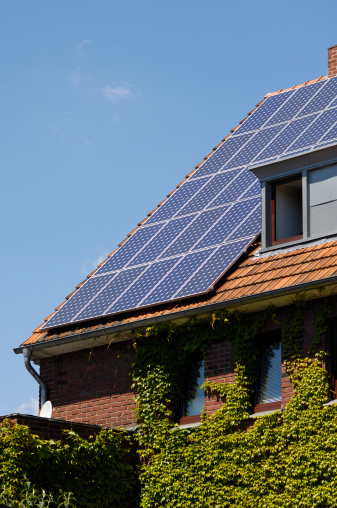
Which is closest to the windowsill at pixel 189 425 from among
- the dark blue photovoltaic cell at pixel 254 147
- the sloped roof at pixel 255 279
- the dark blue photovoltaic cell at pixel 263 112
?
the sloped roof at pixel 255 279

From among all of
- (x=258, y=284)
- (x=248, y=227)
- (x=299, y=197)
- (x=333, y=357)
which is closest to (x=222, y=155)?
(x=248, y=227)

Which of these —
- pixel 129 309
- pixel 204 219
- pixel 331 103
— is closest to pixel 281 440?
pixel 129 309

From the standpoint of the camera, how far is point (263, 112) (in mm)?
24500

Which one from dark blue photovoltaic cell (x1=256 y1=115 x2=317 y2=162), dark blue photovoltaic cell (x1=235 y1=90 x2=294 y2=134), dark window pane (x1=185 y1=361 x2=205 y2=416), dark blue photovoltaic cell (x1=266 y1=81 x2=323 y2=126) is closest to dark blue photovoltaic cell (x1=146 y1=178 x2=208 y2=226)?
dark blue photovoltaic cell (x1=256 y1=115 x2=317 y2=162)

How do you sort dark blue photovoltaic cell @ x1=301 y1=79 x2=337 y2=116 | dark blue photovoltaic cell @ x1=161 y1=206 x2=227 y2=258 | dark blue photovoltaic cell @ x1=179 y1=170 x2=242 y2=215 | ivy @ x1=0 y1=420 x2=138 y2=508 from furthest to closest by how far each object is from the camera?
1. dark blue photovoltaic cell @ x1=301 y1=79 x2=337 y2=116
2. dark blue photovoltaic cell @ x1=179 y1=170 x2=242 y2=215
3. dark blue photovoltaic cell @ x1=161 y1=206 x2=227 y2=258
4. ivy @ x1=0 y1=420 x2=138 y2=508

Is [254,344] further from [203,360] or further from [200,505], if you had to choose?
[200,505]

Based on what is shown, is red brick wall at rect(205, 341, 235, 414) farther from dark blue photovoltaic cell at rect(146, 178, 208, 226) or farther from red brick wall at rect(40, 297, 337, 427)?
dark blue photovoltaic cell at rect(146, 178, 208, 226)

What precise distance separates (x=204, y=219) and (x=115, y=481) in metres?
5.69

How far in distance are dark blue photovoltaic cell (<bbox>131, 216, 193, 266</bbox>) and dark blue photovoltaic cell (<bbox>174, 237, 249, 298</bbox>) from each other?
5.67 feet

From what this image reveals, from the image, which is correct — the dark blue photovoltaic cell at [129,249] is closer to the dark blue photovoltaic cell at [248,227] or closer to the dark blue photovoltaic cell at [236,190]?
the dark blue photovoltaic cell at [236,190]

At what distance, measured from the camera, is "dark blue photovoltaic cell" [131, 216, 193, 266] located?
68.6ft

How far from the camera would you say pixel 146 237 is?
21922 mm

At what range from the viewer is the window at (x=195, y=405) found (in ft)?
61.1

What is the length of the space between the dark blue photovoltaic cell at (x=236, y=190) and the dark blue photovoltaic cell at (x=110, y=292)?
2228 millimetres
